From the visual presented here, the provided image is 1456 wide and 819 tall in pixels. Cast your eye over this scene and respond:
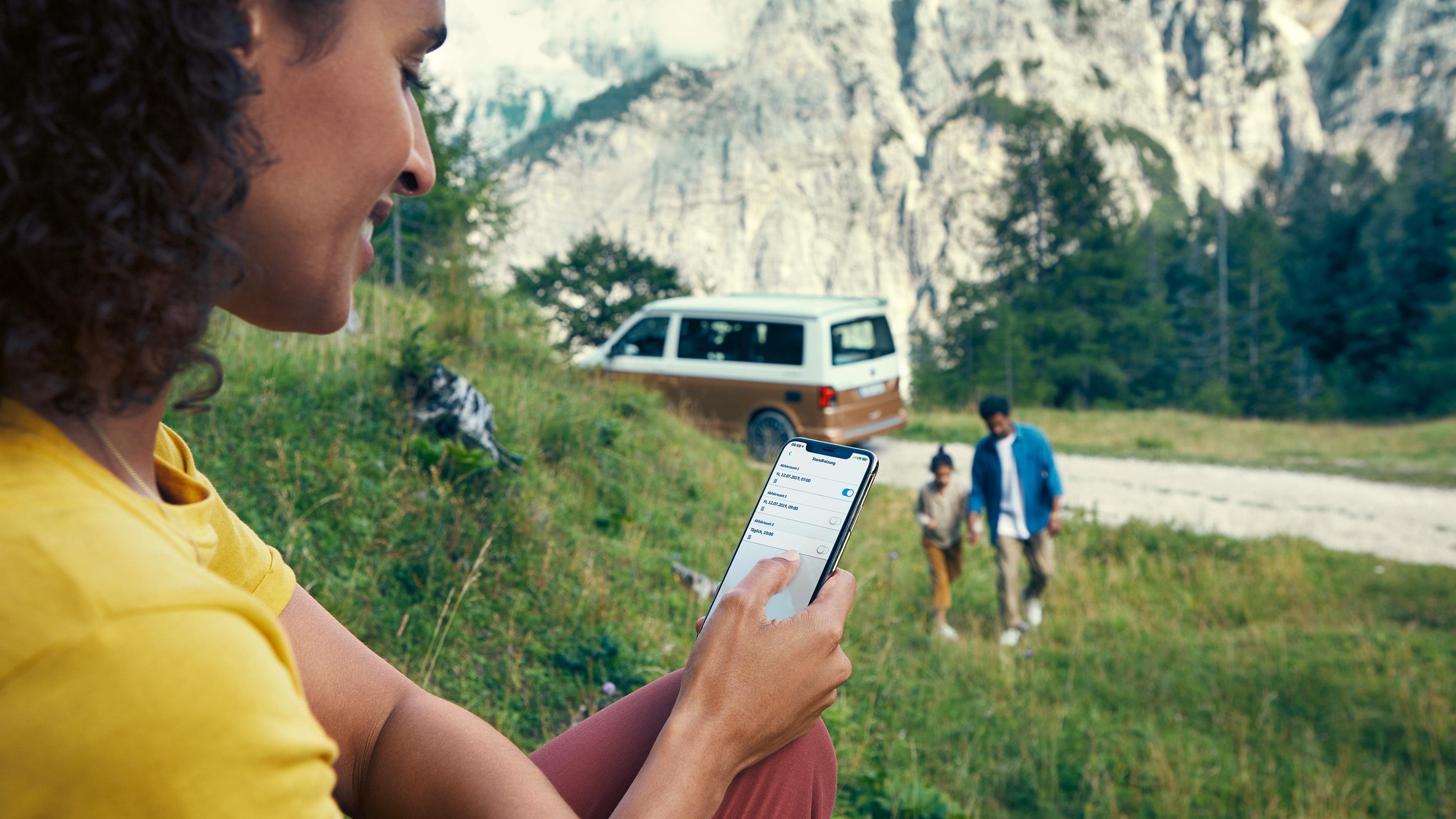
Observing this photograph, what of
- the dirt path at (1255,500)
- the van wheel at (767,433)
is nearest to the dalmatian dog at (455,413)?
the van wheel at (767,433)

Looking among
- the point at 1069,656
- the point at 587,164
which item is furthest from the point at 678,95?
the point at 1069,656

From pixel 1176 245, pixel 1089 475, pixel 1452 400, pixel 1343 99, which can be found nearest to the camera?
pixel 1089 475

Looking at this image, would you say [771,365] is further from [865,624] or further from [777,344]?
[865,624]

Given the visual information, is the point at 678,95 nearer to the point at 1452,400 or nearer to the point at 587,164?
the point at 587,164

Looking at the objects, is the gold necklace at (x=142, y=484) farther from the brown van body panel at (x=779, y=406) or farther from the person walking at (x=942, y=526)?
the brown van body panel at (x=779, y=406)

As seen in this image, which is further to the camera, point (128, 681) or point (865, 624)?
point (865, 624)

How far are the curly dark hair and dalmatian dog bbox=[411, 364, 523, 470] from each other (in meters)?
3.96

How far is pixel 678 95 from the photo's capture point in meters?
100

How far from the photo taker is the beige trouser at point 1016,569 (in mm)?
6500

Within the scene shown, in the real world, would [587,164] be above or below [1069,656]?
above

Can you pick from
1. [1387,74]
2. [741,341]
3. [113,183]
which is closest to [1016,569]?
[741,341]

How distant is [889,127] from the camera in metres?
92.1

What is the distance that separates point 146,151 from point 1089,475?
13.2 metres

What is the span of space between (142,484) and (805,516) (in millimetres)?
922
